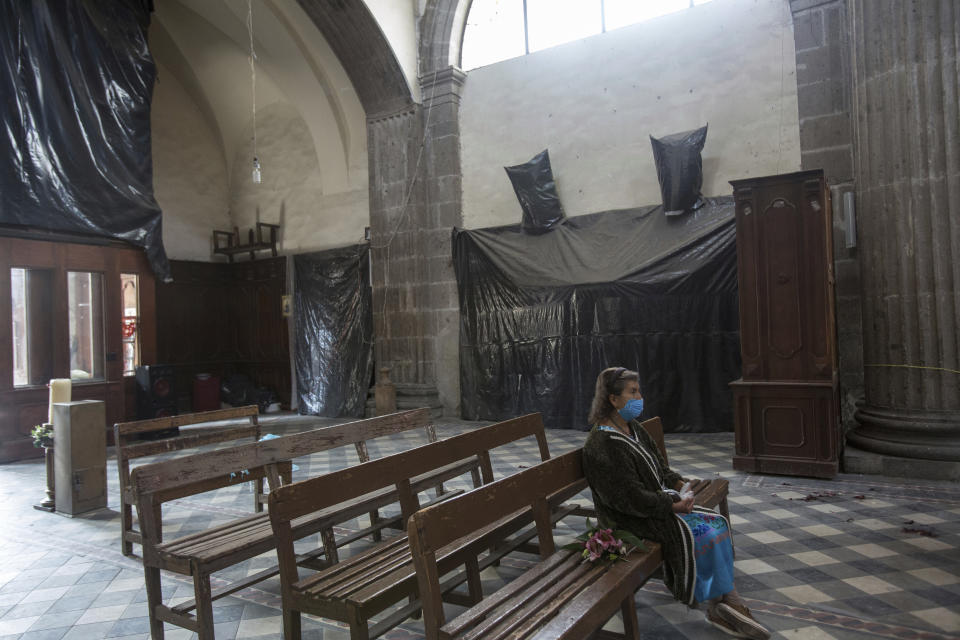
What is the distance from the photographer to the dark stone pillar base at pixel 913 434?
16.2ft

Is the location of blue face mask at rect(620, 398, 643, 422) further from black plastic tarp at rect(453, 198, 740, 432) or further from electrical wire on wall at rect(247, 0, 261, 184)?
electrical wire on wall at rect(247, 0, 261, 184)

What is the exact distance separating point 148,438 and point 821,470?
793cm

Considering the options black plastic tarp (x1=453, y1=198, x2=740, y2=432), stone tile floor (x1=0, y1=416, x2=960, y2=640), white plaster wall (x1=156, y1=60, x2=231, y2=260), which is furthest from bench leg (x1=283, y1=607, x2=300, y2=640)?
white plaster wall (x1=156, y1=60, x2=231, y2=260)

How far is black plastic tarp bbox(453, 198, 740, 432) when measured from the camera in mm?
7355

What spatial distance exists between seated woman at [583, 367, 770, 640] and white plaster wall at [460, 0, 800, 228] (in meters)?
5.29

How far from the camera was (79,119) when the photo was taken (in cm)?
A: 820

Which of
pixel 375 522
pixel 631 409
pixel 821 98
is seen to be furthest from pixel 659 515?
pixel 821 98

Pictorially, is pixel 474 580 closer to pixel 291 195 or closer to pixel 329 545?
pixel 329 545

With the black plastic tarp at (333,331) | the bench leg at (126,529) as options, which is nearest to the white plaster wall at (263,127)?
the black plastic tarp at (333,331)

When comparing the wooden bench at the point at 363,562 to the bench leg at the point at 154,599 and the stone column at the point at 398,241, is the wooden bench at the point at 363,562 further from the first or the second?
the stone column at the point at 398,241

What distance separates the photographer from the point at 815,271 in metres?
5.22

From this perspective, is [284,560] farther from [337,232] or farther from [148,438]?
[337,232]

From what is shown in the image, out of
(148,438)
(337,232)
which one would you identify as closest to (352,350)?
(337,232)

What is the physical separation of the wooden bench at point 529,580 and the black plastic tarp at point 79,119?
767cm
